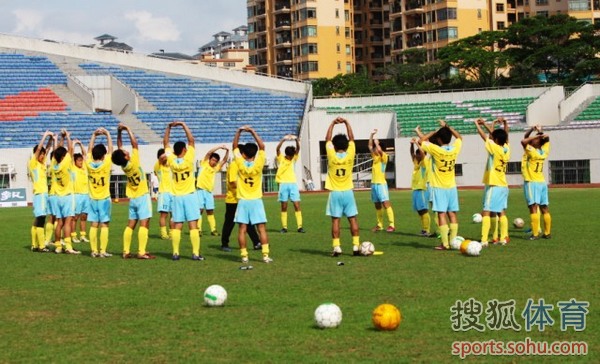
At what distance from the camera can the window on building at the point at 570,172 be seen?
58.7m

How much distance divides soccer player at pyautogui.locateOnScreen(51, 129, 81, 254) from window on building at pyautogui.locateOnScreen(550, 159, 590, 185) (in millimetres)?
42926

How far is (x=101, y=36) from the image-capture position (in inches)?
5743

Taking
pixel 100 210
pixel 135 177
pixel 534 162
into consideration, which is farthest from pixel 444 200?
pixel 100 210

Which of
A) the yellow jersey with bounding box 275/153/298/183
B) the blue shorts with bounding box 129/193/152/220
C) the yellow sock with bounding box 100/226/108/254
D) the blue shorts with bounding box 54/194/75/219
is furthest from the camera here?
the yellow jersey with bounding box 275/153/298/183

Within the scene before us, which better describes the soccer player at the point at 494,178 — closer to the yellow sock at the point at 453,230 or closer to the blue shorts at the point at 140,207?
the yellow sock at the point at 453,230

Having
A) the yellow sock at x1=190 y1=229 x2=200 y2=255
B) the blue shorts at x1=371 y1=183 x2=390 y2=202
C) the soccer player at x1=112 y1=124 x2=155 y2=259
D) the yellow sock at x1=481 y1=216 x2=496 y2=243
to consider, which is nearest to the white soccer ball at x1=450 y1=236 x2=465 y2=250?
the yellow sock at x1=481 y1=216 x2=496 y2=243

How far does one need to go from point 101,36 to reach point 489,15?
59.5 metres

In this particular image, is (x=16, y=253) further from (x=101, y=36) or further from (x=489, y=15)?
(x=101, y=36)

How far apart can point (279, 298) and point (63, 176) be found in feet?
31.3

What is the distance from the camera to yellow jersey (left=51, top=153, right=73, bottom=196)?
21.2m

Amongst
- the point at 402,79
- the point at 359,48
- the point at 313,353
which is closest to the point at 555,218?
the point at 313,353

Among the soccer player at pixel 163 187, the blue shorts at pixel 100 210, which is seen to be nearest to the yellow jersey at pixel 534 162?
the soccer player at pixel 163 187

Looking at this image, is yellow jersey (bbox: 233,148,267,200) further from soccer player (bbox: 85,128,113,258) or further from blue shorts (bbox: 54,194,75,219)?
blue shorts (bbox: 54,194,75,219)

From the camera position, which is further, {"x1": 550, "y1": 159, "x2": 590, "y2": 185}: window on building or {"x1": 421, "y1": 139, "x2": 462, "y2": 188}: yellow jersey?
{"x1": 550, "y1": 159, "x2": 590, "y2": 185}: window on building
